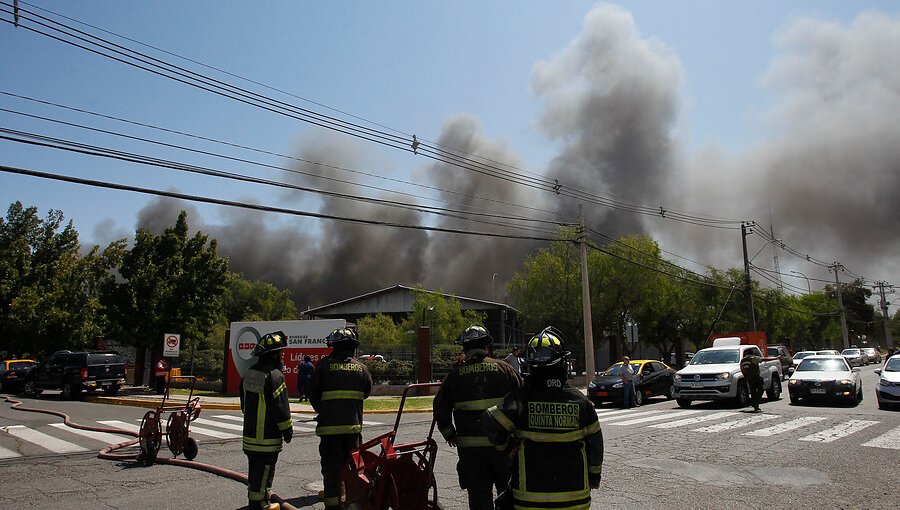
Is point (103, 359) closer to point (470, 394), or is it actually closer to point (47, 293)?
point (47, 293)

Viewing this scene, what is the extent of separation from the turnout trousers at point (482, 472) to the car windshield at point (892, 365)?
1561cm

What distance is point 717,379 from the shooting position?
15.9 metres

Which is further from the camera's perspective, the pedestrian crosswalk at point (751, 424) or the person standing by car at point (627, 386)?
the person standing by car at point (627, 386)

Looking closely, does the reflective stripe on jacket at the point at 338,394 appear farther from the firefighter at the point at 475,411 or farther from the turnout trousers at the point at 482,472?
the turnout trousers at the point at 482,472

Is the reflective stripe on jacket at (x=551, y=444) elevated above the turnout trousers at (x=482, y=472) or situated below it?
above

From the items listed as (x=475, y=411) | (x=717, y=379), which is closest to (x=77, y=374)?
(x=717, y=379)

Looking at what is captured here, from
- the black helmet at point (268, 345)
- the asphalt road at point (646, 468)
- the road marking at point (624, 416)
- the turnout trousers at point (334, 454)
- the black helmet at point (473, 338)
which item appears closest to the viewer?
the black helmet at point (473, 338)

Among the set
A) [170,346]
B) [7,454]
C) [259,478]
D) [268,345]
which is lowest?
[7,454]

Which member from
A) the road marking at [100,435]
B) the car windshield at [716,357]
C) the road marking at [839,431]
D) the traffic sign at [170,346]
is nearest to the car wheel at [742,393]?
the car windshield at [716,357]

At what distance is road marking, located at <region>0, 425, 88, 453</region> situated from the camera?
9828 millimetres

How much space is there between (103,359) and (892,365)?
24.5 metres

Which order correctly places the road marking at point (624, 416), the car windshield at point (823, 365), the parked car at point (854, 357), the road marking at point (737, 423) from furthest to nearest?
the parked car at point (854, 357)
the car windshield at point (823, 365)
the road marking at point (624, 416)
the road marking at point (737, 423)

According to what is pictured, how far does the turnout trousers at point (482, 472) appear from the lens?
4.16 metres

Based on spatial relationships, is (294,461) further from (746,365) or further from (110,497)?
(746,365)
